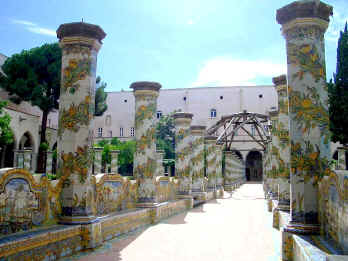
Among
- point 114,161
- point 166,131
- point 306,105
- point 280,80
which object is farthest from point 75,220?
point 166,131

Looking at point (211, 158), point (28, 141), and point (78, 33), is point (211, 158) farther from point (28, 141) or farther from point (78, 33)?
point (78, 33)

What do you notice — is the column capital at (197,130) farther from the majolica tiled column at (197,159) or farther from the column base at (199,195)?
the column base at (199,195)

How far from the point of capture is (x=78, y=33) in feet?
→ 22.9

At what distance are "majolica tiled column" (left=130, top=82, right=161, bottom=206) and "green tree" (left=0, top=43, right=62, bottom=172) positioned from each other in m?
15.4

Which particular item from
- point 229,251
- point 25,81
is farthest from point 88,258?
point 25,81

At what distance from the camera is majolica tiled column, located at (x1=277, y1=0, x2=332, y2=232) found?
572 cm

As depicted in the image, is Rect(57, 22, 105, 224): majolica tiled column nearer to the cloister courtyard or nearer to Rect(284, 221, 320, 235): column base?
the cloister courtyard

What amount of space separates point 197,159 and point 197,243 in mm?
10734

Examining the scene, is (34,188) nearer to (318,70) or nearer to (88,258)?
(88,258)

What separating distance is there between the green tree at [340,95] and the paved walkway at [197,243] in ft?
44.7

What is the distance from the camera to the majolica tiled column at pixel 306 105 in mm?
5719

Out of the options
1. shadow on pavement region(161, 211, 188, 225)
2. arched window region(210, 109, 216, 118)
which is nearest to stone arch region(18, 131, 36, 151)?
shadow on pavement region(161, 211, 188, 225)

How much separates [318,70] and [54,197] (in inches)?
206

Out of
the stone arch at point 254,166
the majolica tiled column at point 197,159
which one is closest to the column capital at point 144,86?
the majolica tiled column at point 197,159
